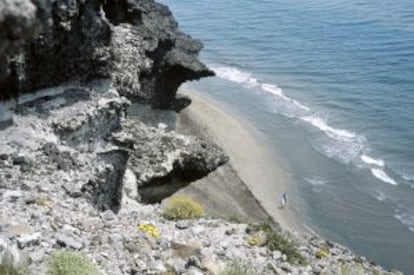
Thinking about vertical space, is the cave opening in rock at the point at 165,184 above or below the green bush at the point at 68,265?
below

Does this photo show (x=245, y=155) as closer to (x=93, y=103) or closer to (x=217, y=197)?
(x=217, y=197)

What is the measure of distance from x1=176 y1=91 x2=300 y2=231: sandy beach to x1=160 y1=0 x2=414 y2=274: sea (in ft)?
5.18

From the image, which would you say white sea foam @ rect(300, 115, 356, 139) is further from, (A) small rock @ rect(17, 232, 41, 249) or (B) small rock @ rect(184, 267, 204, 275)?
(A) small rock @ rect(17, 232, 41, 249)

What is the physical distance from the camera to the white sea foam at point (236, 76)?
8388cm

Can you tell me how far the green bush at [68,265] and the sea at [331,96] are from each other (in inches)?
1364

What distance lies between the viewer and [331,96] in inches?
3071

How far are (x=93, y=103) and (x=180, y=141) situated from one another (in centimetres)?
862

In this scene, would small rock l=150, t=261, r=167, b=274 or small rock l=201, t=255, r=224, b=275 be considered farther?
small rock l=201, t=255, r=224, b=275

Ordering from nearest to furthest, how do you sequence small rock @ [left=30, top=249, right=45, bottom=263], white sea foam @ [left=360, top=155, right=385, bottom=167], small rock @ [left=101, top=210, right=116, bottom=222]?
small rock @ [left=30, top=249, right=45, bottom=263] < small rock @ [left=101, top=210, right=116, bottom=222] < white sea foam @ [left=360, top=155, right=385, bottom=167]

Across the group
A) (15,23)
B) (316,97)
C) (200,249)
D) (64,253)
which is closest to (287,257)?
(200,249)

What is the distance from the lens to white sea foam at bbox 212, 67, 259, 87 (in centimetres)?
8388

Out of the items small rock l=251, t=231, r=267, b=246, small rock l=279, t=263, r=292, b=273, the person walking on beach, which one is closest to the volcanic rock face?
small rock l=251, t=231, r=267, b=246

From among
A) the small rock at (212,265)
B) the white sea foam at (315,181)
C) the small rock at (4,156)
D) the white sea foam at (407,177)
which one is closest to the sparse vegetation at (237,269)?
the small rock at (212,265)

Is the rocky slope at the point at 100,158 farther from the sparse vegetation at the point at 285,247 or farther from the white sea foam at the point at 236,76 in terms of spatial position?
the white sea foam at the point at 236,76
